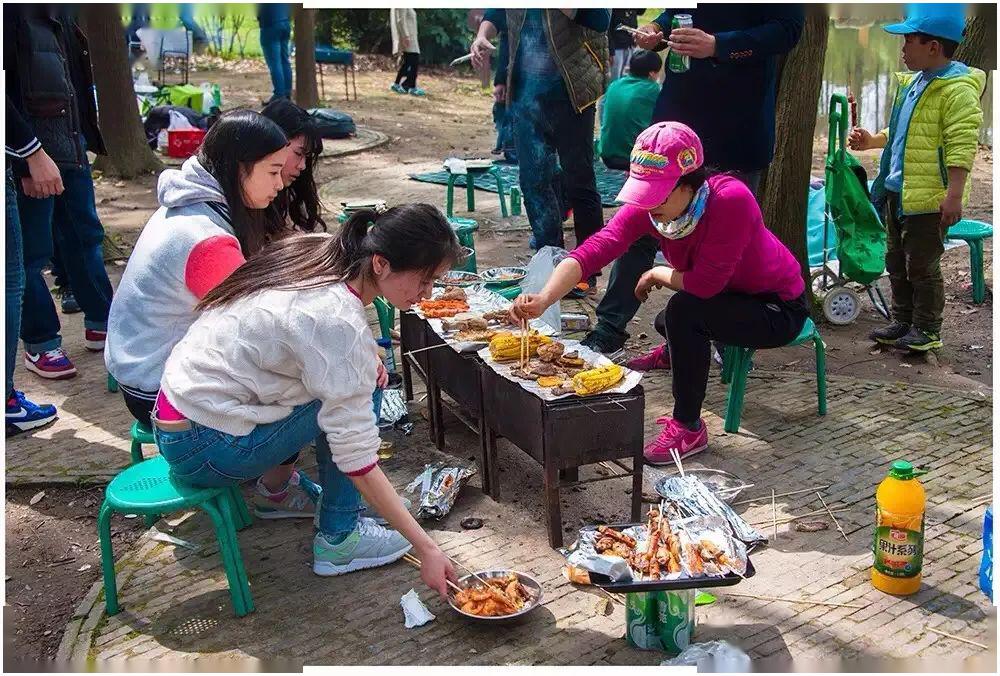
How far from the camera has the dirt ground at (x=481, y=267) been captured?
3938 millimetres

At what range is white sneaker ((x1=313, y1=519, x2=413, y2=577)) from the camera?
3.81 m

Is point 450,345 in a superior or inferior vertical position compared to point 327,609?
superior

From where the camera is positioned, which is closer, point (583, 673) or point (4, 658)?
point (583, 673)

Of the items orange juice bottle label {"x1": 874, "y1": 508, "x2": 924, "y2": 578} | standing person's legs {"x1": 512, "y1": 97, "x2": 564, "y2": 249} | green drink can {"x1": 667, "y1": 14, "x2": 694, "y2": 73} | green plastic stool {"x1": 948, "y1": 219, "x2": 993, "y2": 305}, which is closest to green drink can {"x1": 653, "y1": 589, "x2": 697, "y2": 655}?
orange juice bottle label {"x1": 874, "y1": 508, "x2": 924, "y2": 578}

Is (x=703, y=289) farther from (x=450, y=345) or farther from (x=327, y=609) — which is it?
(x=327, y=609)

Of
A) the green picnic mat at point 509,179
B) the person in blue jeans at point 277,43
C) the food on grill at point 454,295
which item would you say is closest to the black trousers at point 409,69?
the person in blue jeans at point 277,43

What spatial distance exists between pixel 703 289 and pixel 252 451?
207 cm

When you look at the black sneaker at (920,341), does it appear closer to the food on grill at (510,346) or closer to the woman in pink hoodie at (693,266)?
the woman in pink hoodie at (693,266)

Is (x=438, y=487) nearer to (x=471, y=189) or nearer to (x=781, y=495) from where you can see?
(x=781, y=495)

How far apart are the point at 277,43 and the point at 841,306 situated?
9.60 meters

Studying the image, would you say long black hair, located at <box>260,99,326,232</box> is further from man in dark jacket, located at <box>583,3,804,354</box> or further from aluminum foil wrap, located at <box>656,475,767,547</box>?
aluminum foil wrap, located at <box>656,475,767,547</box>

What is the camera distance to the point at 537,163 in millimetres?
7133

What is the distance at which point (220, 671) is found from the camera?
3.27 m

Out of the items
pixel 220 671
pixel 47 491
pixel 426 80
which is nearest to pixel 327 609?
pixel 220 671
